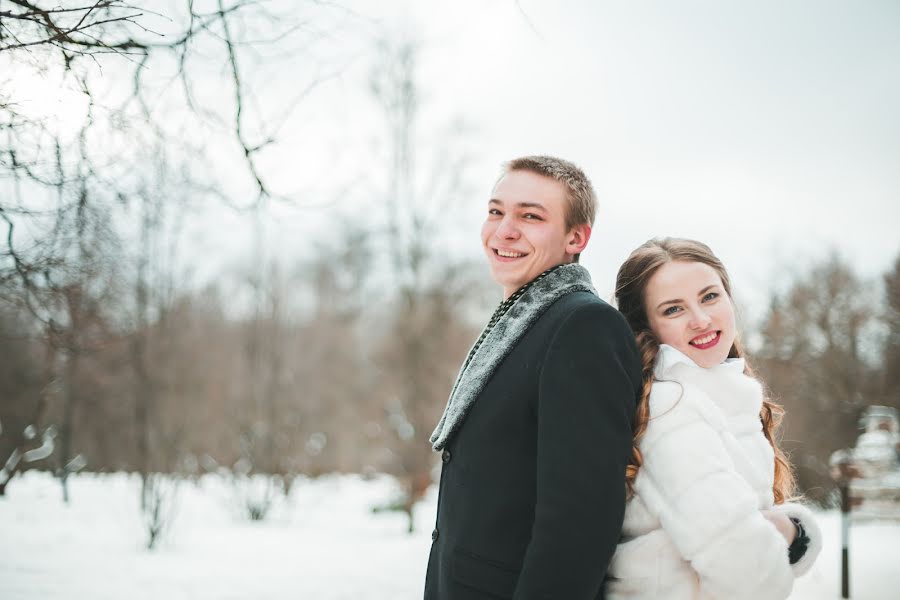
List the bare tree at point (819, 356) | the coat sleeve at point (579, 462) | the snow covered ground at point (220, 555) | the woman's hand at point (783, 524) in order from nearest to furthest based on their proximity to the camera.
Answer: the coat sleeve at point (579, 462) → the woman's hand at point (783, 524) → the snow covered ground at point (220, 555) → the bare tree at point (819, 356)

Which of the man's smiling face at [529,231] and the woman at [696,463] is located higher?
the man's smiling face at [529,231]

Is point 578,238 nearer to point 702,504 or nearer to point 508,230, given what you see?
point 508,230

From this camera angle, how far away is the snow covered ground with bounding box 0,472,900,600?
555 cm

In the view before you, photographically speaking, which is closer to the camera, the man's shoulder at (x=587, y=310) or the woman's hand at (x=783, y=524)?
the man's shoulder at (x=587, y=310)

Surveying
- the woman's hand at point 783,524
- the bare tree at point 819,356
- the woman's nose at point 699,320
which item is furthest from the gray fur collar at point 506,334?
the bare tree at point 819,356

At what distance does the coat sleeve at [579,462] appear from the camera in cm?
141

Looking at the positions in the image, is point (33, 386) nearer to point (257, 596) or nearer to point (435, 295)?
point (435, 295)

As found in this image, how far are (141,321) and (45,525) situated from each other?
2788mm

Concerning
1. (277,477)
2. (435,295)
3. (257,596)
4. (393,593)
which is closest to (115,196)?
(257,596)

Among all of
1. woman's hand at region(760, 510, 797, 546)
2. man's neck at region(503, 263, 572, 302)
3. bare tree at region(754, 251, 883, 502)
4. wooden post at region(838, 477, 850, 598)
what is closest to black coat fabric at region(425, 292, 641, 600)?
man's neck at region(503, 263, 572, 302)

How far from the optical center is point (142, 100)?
2.69 metres

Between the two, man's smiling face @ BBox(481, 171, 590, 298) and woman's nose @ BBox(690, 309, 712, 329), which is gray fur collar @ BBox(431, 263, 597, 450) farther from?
woman's nose @ BBox(690, 309, 712, 329)

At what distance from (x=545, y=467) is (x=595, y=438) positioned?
132 mm

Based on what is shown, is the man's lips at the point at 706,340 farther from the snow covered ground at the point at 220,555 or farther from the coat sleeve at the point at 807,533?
the snow covered ground at the point at 220,555
